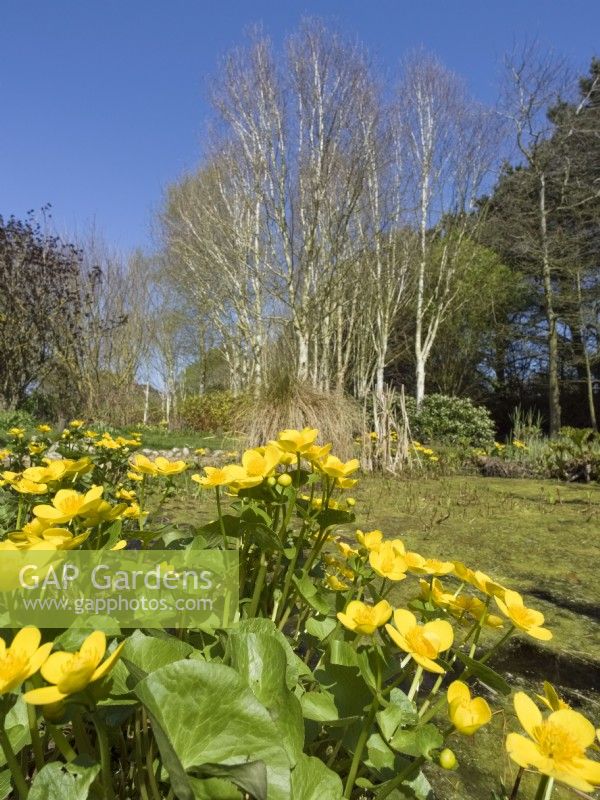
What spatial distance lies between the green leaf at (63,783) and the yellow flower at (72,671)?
0.08 m

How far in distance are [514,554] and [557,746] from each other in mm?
1722

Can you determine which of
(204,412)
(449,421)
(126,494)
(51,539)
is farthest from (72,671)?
(204,412)

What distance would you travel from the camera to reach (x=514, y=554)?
1936mm

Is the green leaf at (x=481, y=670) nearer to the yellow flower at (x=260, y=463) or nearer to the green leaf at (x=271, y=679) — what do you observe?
the green leaf at (x=271, y=679)

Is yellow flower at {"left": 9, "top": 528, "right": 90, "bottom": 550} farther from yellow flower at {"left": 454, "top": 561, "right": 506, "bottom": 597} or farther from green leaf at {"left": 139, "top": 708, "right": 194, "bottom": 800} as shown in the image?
yellow flower at {"left": 454, "top": 561, "right": 506, "bottom": 597}

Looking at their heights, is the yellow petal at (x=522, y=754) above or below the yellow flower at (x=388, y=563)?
below

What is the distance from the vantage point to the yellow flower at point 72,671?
0.31 metres

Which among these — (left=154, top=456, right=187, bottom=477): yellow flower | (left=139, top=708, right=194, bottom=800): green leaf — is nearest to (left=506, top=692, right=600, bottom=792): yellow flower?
(left=139, top=708, right=194, bottom=800): green leaf

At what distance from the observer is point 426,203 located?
11.1 m

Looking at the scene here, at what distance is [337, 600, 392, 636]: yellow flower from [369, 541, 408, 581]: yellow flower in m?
0.06

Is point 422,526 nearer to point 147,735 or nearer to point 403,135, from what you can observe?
point 147,735

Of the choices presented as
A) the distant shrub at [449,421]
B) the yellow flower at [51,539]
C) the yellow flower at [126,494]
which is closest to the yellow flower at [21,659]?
the yellow flower at [51,539]

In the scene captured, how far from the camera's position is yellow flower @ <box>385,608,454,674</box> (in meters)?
0.45

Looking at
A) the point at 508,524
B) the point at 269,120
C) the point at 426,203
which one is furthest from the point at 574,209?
the point at 508,524
